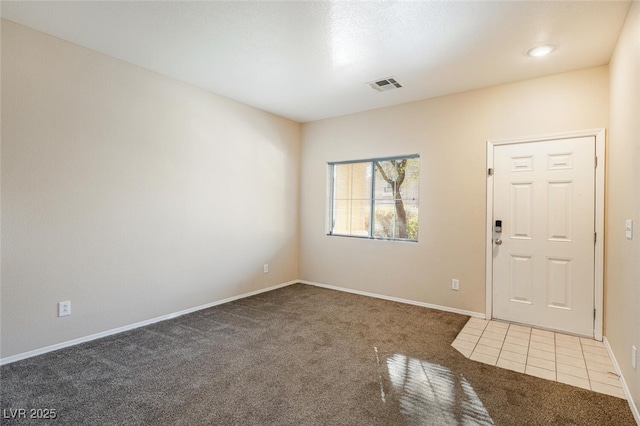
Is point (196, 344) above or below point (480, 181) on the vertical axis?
below

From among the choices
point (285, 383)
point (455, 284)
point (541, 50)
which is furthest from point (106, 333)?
point (541, 50)

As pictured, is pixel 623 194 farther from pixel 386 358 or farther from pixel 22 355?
pixel 22 355

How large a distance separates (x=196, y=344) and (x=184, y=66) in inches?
106

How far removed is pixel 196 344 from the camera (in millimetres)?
2791

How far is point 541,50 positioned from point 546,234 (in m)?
1.76

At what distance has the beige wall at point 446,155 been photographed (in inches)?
125

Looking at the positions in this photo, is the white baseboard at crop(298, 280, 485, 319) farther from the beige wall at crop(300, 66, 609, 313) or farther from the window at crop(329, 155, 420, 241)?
the window at crop(329, 155, 420, 241)

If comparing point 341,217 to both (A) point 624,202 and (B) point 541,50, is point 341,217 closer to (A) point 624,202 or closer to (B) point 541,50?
(B) point 541,50

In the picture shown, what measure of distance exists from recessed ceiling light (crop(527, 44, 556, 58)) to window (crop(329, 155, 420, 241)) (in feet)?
5.25

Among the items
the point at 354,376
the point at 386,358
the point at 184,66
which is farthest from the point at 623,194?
the point at 184,66

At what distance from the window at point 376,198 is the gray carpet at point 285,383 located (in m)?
1.51

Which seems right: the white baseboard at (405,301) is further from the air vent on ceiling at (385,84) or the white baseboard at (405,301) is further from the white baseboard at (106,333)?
the air vent on ceiling at (385,84)

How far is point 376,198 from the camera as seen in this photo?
4.50m

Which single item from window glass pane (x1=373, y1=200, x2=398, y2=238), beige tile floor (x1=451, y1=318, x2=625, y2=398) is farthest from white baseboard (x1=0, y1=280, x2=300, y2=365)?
beige tile floor (x1=451, y1=318, x2=625, y2=398)
